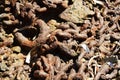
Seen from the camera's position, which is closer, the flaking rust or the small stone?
the small stone

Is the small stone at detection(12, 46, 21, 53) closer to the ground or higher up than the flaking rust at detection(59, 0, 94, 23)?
closer to the ground

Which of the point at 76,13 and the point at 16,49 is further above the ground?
the point at 76,13

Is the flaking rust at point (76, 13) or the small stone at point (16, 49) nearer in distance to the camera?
the small stone at point (16, 49)

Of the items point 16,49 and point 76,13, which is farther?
point 76,13

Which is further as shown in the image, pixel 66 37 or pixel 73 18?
pixel 73 18

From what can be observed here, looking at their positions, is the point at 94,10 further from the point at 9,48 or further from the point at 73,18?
the point at 9,48

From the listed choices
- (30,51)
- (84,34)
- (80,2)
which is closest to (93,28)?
(84,34)

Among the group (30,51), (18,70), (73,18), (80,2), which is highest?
(80,2)

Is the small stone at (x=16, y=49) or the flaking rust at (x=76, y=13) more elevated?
the flaking rust at (x=76, y=13)
